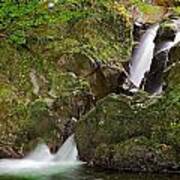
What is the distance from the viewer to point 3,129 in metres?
14.1

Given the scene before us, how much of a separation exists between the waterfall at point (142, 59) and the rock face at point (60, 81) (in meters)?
0.89

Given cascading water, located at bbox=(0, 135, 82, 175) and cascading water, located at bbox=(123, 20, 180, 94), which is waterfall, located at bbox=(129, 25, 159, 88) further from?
cascading water, located at bbox=(0, 135, 82, 175)

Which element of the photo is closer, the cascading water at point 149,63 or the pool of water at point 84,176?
the pool of water at point 84,176

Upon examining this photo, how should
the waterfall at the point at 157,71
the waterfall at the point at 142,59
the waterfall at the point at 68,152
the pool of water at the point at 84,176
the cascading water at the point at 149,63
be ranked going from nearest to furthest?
the pool of water at the point at 84,176 → the waterfall at the point at 68,152 → the waterfall at the point at 157,71 → the cascading water at the point at 149,63 → the waterfall at the point at 142,59

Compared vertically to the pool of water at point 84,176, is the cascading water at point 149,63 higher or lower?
higher

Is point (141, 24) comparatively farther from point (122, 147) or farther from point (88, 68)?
point (122, 147)

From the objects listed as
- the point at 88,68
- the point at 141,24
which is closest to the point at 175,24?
the point at 141,24

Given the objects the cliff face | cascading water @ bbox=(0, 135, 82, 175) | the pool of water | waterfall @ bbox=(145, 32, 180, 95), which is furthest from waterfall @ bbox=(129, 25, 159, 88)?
the pool of water

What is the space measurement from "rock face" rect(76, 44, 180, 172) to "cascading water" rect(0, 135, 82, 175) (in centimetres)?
61

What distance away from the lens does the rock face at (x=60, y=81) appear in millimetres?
13609

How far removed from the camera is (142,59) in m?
19.7

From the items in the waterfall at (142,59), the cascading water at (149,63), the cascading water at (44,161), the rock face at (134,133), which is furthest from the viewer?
the waterfall at (142,59)

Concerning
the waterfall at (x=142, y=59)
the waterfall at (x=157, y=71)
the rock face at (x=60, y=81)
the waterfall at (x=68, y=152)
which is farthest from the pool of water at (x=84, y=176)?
the waterfall at (x=142, y=59)

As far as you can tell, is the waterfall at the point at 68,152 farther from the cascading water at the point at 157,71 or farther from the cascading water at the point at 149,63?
the cascading water at the point at 157,71
